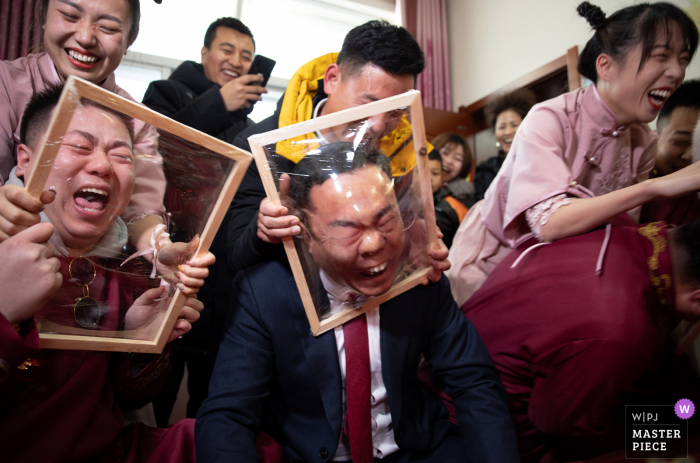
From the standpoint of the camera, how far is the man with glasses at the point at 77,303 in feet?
2.63

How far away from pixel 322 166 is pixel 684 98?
3.64 ft

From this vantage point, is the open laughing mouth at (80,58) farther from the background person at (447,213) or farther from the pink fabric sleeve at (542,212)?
the background person at (447,213)

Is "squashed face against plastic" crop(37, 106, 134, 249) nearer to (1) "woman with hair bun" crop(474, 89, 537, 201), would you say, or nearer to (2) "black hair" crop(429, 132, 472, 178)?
(1) "woman with hair bun" crop(474, 89, 537, 201)

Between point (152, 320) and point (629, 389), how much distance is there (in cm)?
133

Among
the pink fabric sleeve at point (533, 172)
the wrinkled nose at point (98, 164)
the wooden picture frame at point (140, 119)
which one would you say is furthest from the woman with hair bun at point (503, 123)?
the wrinkled nose at point (98, 164)

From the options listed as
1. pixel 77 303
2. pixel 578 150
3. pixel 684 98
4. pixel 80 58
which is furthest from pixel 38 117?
pixel 684 98

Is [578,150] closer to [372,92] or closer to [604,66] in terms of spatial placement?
[604,66]

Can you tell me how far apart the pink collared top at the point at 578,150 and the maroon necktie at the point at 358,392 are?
25.5 inches

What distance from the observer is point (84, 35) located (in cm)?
111

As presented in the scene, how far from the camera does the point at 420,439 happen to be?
1196mm

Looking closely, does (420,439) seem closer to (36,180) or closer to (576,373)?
(576,373)

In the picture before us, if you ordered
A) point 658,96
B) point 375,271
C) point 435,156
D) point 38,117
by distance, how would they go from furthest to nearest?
1. point 435,156
2. point 658,96
3. point 375,271
4. point 38,117

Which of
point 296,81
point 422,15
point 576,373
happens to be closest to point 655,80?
point 576,373

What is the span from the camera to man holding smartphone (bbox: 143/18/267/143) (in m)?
1.83
